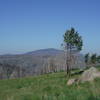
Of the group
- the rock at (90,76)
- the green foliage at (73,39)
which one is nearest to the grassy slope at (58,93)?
the rock at (90,76)

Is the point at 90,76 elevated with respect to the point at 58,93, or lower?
lower

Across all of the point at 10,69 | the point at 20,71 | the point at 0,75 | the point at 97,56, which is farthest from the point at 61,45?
the point at 20,71

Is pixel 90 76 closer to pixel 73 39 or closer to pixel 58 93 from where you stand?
pixel 58 93

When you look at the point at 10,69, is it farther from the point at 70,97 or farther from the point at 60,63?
the point at 70,97

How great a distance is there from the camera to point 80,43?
46.5 metres

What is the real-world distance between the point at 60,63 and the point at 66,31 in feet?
276

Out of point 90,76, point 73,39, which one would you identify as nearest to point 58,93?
point 90,76

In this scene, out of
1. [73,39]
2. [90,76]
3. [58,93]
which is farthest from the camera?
[73,39]

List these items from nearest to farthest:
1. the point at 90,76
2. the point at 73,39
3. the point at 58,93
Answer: the point at 58,93 → the point at 90,76 → the point at 73,39

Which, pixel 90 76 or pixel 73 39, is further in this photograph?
pixel 73 39

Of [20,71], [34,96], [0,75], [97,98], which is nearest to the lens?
[97,98]

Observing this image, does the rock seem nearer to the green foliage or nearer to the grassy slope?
the grassy slope

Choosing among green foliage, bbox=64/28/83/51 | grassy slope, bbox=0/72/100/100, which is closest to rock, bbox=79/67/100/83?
grassy slope, bbox=0/72/100/100

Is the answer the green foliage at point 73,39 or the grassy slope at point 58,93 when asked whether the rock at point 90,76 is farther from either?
the green foliage at point 73,39
